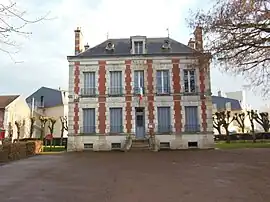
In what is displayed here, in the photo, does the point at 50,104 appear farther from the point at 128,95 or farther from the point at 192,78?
the point at 192,78

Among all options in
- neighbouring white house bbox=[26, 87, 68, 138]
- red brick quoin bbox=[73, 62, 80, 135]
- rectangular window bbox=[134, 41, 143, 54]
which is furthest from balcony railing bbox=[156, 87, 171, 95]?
neighbouring white house bbox=[26, 87, 68, 138]

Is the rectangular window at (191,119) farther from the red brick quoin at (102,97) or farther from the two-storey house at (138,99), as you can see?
the red brick quoin at (102,97)

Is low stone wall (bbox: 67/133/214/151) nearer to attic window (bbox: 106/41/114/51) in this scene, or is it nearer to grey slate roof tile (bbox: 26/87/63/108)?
attic window (bbox: 106/41/114/51)

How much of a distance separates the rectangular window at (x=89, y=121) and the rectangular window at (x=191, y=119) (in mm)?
6617

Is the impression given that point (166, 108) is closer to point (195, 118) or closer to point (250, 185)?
point (195, 118)

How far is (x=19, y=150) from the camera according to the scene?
16578 millimetres

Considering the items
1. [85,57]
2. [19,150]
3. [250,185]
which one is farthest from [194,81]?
[250,185]

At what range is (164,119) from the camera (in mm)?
23656

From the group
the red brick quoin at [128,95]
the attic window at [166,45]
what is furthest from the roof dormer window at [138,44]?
the attic window at [166,45]

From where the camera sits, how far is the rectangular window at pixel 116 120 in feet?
77.0

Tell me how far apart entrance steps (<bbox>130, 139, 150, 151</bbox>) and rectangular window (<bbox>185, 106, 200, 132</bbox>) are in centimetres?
303

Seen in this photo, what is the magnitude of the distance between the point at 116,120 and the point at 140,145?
8.32 ft

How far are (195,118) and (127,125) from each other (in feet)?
16.0

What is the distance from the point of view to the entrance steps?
2239 cm
